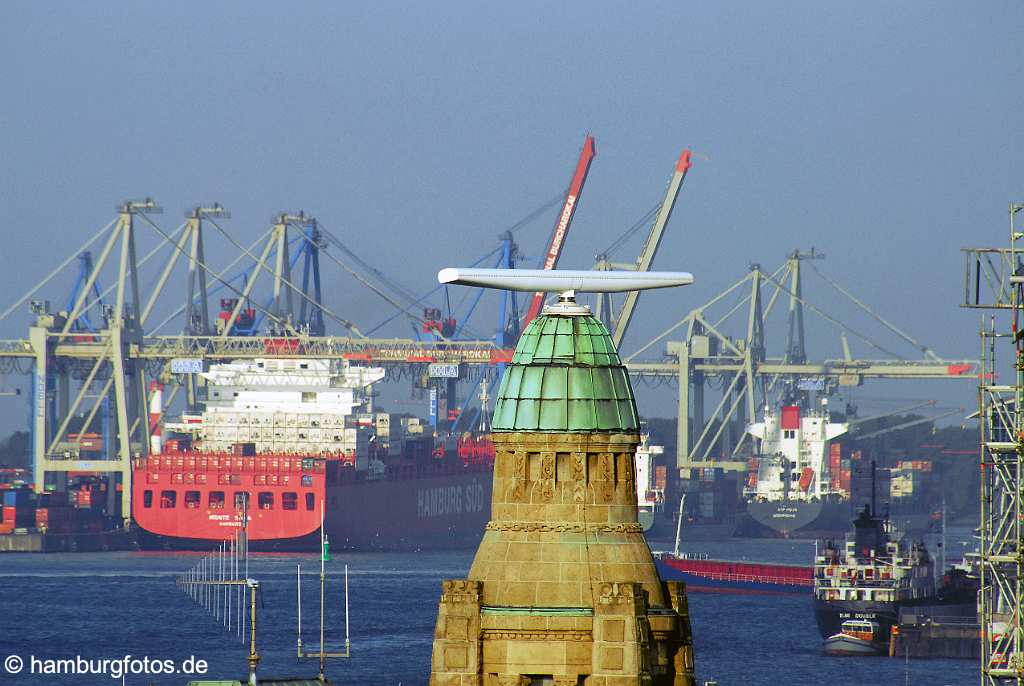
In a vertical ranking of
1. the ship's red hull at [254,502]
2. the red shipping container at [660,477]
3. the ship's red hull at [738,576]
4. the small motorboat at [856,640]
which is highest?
the red shipping container at [660,477]

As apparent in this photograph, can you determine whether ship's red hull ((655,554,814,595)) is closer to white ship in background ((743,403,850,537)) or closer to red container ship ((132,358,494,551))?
red container ship ((132,358,494,551))

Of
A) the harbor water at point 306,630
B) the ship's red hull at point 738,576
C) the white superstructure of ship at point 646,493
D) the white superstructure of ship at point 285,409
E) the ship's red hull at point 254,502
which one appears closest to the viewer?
the harbor water at point 306,630

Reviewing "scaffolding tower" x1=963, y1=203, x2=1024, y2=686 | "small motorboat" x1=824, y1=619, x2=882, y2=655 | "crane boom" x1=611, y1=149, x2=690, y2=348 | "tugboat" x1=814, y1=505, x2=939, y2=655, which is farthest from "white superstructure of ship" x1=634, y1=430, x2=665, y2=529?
"scaffolding tower" x1=963, y1=203, x2=1024, y2=686

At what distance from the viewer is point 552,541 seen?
10500 millimetres

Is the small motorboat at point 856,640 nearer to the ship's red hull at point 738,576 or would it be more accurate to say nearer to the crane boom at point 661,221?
the ship's red hull at point 738,576

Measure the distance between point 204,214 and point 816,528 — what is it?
177 feet

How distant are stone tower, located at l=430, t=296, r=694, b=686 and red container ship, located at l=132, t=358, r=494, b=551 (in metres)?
116

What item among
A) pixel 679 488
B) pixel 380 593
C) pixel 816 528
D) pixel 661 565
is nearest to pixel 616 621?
pixel 380 593

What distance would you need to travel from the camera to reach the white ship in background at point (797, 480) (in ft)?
585

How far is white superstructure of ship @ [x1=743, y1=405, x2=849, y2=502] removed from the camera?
179 metres

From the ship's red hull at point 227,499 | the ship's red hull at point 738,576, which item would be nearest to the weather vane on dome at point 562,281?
the ship's red hull at point 738,576

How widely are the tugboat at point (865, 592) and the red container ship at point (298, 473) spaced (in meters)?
47.7

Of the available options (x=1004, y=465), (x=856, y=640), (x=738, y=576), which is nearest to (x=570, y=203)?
(x=738, y=576)

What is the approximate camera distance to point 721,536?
7244 inches
